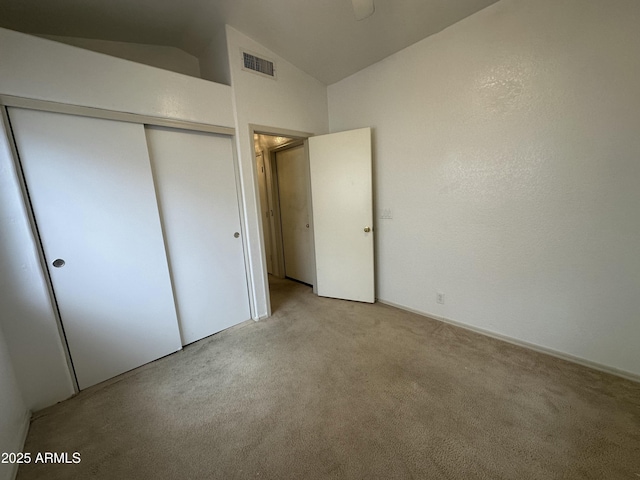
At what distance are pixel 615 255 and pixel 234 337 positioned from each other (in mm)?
2969

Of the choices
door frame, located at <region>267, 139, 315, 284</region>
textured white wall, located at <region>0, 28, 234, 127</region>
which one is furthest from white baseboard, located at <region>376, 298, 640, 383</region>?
textured white wall, located at <region>0, 28, 234, 127</region>

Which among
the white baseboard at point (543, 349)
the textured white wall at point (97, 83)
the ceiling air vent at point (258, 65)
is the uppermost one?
the ceiling air vent at point (258, 65)

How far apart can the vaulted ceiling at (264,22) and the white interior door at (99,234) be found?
973 millimetres

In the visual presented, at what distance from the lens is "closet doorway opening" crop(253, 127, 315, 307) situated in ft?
11.1

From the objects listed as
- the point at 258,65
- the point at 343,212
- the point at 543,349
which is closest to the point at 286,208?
the point at 343,212

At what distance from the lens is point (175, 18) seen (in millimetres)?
2137

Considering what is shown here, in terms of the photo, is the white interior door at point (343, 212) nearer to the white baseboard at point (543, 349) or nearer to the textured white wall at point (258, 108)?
the textured white wall at point (258, 108)

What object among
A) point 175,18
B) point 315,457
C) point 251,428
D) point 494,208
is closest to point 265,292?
point 251,428

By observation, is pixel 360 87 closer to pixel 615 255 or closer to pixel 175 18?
pixel 175 18

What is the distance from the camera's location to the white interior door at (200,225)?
2.07 m

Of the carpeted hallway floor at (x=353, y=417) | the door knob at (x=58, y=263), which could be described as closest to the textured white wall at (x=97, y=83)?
the door knob at (x=58, y=263)

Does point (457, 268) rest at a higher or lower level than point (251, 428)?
higher

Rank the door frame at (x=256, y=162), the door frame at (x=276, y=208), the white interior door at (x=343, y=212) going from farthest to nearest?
1. the door frame at (x=276, y=208)
2. the white interior door at (x=343, y=212)
3. the door frame at (x=256, y=162)

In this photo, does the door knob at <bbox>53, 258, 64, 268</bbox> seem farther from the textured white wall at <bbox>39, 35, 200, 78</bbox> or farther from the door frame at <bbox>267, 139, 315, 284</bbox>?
the door frame at <bbox>267, 139, 315, 284</bbox>
